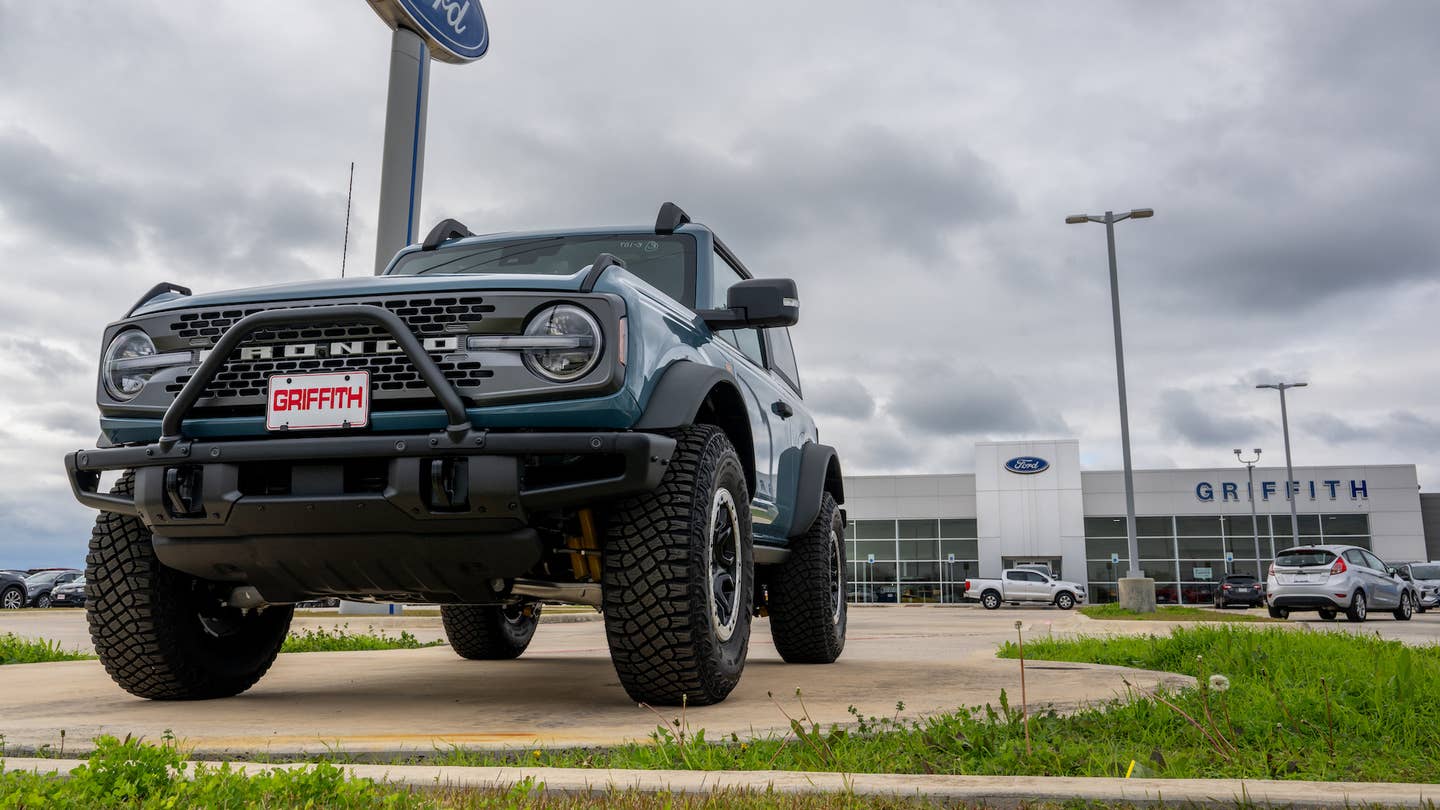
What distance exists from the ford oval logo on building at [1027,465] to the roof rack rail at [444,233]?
46.8m

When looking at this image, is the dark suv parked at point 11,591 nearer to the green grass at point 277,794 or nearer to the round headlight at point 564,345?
the round headlight at point 564,345

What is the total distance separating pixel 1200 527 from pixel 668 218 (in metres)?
50.7

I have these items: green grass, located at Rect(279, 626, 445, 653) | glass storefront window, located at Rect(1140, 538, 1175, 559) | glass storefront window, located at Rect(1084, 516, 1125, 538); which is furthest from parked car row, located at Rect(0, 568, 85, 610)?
glass storefront window, located at Rect(1140, 538, 1175, 559)

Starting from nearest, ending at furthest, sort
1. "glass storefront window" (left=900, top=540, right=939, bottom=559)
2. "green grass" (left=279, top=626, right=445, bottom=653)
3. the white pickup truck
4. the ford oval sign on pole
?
"green grass" (left=279, top=626, right=445, bottom=653)
the ford oval sign on pole
the white pickup truck
"glass storefront window" (left=900, top=540, right=939, bottom=559)

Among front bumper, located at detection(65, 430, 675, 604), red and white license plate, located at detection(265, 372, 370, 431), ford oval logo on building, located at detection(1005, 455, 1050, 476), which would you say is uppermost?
ford oval logo on building, located at detection(1005, 455, 1050, 476)

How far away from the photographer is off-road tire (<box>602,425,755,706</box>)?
375cm

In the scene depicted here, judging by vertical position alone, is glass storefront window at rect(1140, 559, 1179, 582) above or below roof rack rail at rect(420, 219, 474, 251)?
below

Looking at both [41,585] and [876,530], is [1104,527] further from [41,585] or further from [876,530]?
[41,585]

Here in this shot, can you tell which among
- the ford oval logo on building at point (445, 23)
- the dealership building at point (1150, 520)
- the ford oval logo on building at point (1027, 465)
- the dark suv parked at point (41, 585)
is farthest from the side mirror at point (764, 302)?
the ford oval logo on building at point (1027, 465)

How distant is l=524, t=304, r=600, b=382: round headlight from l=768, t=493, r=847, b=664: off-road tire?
3.20 metres

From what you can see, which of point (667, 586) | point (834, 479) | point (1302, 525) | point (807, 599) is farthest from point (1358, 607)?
point (1302, 525)

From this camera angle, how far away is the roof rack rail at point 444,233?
601cm

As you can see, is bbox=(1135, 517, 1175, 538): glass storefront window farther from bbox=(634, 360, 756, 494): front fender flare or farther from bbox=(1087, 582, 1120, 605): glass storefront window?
bbox=(634, 360, 756, 494): front fender flare

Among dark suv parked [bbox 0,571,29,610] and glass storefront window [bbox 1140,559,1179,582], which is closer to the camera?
dark suv parked [bbox 0,571,29,610]
